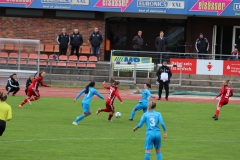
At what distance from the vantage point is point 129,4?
39.8 m

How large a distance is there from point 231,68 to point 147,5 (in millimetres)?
6854

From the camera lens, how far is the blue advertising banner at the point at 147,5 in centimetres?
3912

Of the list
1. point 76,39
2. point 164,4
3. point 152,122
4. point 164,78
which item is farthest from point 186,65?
point 152,122

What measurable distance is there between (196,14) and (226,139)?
19.2 m

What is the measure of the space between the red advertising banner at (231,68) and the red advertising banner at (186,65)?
1736 millimetres

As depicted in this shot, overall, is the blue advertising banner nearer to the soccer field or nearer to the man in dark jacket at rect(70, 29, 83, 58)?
the man in dark jacket at rect(70, 29, 83, 58)

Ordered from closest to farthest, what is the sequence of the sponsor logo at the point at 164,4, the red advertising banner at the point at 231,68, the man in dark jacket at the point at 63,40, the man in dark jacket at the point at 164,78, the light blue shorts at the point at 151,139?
1. the light blue shorts at the point at 151,139
2. the man in dark jacket at the point at 164,78
3. the red advertising banner at the point at 231,68
4. the man in dark jacket at the point at 63,40
5. the sponsor logo at the point at 164,4

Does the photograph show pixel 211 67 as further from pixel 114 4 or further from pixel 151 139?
pixel 151 139

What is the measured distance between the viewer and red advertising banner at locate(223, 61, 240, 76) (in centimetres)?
3662

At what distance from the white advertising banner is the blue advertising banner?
3.97 m

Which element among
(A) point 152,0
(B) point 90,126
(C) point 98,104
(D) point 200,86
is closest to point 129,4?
(A) point 152,0

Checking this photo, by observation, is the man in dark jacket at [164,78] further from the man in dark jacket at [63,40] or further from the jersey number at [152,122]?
the jersey number at [152,122]

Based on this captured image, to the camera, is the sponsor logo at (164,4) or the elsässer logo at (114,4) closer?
the sponsor logo at (164,4)

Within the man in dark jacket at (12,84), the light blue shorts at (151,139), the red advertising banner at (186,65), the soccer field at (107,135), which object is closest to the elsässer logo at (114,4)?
the red advertising banner at (186,65)
